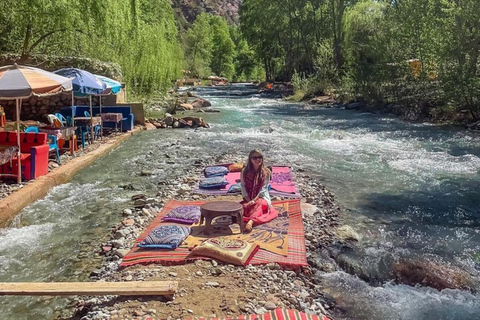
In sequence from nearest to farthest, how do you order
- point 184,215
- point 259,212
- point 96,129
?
point 259,212, point 184,215, point 96,129

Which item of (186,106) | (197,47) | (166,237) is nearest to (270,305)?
(166,237)

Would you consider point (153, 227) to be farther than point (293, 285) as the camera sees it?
Yes

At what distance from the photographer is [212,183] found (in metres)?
8.80

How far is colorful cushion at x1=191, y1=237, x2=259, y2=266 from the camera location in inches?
203

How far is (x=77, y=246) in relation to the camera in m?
6.08

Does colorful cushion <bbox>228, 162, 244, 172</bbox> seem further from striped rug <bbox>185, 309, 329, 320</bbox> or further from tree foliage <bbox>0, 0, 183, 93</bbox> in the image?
tree foliage <bbox>0, 0, 183, 93</bbox>

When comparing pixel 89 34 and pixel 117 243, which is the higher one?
pixel 89 34

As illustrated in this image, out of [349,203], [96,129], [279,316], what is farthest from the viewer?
[96,129]

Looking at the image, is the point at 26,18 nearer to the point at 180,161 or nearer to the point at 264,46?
the point at 180,161

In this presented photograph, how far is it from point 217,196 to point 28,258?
140 inches

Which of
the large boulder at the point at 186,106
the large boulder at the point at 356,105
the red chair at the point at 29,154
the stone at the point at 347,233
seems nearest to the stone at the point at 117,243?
the stone at the point at 347,233

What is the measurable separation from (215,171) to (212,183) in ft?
3.66

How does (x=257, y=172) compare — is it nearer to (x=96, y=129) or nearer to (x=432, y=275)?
(x=432, y=275)

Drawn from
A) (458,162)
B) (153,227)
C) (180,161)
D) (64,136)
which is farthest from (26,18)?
(458,162)
